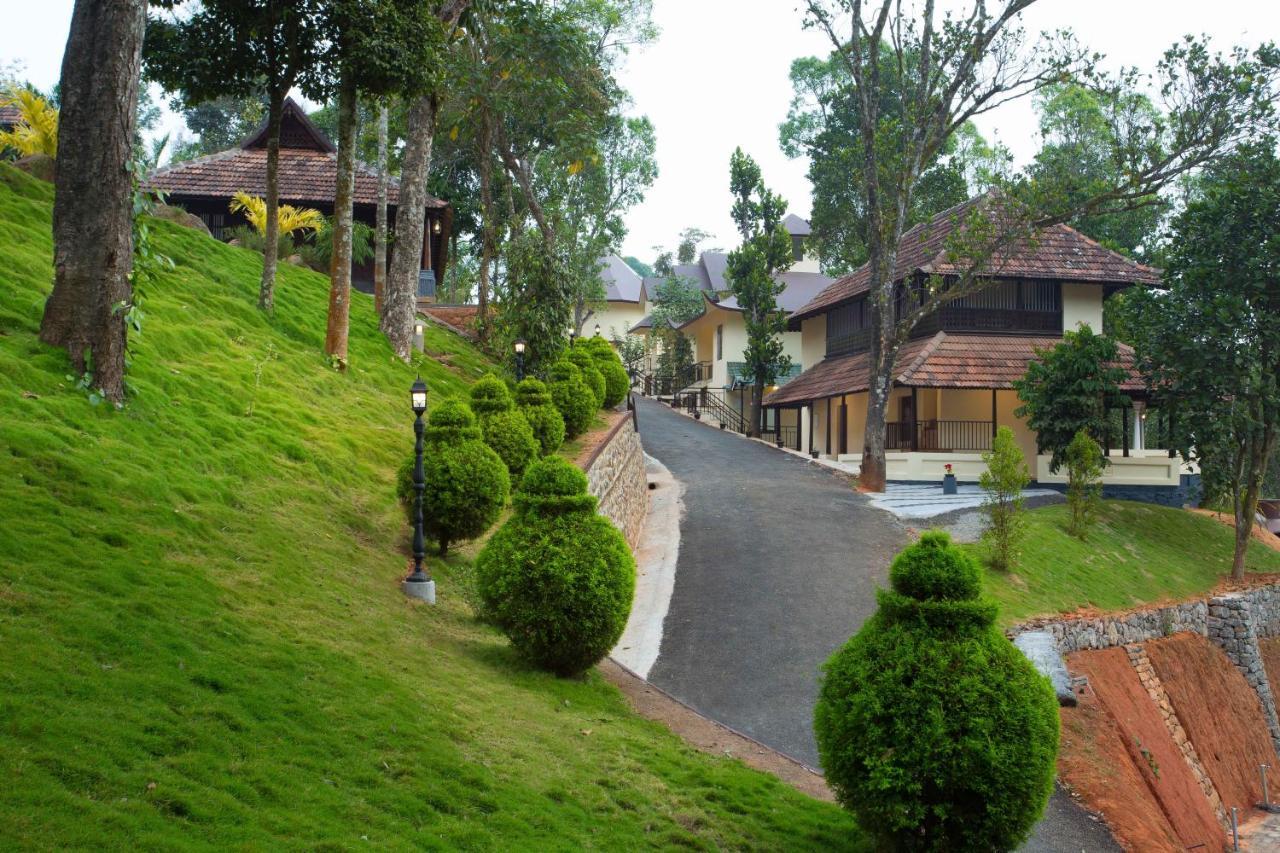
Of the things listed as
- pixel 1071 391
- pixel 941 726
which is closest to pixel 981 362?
pixel 1071 391

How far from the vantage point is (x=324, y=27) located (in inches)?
682

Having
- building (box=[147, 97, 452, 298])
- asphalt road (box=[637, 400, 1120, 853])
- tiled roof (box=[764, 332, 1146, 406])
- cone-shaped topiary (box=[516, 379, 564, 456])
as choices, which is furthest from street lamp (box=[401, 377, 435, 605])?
tiled roof (box=[764, 332, 1146, 406])

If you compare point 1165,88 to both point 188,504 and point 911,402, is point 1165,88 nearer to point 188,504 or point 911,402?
point 911,402

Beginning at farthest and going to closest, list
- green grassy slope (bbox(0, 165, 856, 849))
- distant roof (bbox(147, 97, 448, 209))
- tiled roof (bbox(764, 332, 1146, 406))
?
distant roof (bbox(147, 97, 448, 209)) < tiled roof (bbox(764, 332, 1146, 406)) < green grassy slope (bbox(0, 165, 856, 849))

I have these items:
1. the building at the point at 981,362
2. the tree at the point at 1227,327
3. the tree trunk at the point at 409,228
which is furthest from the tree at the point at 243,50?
the tree at the point at 1227,327

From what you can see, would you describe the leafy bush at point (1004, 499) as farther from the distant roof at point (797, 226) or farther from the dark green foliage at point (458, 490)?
the distant roof at point (797, 226)

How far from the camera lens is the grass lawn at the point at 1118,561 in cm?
2045

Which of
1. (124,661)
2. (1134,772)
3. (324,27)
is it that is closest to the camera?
(124,661)

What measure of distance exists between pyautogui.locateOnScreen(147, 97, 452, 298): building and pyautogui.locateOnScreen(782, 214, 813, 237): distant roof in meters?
32.2

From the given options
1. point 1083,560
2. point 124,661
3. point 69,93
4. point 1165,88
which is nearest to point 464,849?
point 124,661

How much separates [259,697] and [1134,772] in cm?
1160

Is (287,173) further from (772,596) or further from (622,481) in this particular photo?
(772,596)

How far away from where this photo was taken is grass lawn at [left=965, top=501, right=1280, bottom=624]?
2045cm

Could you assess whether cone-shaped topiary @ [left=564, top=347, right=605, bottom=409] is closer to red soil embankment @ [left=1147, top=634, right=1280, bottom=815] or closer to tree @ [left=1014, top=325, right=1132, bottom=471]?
tree @ [left=1014, top=325, right=1132, bottom=471]
